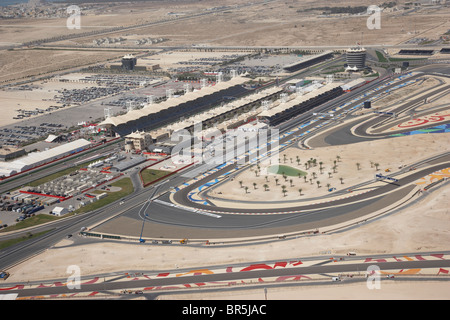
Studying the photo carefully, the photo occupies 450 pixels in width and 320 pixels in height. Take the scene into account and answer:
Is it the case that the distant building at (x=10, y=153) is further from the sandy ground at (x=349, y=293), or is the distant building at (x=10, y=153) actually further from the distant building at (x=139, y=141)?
the sandy ground at (x=349, y=293)

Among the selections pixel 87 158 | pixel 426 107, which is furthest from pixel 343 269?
pixel 426 107

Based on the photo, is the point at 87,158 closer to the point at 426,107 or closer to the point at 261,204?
the point at 261,204

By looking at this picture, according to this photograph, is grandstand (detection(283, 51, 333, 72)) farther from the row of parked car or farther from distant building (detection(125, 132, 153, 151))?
the row of parked car

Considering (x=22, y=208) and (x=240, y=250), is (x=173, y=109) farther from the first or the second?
(x=240, y=250)

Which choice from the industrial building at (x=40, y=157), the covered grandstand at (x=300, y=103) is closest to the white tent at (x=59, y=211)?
the industrial building at (x=40, y=157)

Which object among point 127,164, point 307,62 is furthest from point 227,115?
point 307,62

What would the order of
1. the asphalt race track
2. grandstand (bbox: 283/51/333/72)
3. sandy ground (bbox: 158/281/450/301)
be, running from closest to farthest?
1. sandy ground (bbox: 158/281/450/301)
2. the asphalt race track
3. grandstand (bbox: 283/51/333/72)

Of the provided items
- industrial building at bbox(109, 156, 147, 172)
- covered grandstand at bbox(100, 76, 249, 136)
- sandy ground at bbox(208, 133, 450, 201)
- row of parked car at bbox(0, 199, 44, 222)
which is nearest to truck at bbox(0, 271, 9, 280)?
row of parked car at bbox(0, 199, 44, 222)
